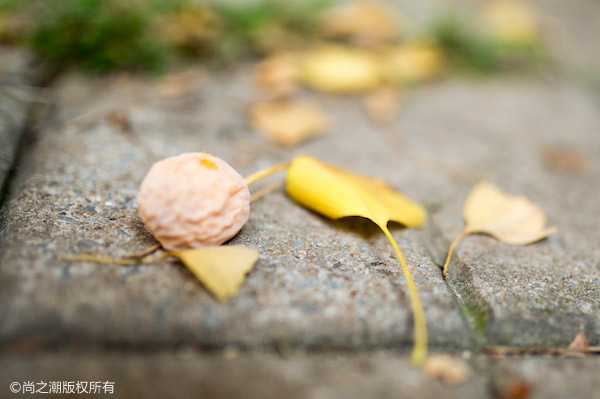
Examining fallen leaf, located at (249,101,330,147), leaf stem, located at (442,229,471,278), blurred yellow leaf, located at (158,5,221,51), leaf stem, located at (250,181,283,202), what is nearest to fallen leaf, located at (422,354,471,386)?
leaf stem, located at (442,229,471,278)

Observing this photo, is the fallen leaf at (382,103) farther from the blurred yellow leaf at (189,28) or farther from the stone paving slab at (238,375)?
the stone paving slab at (238,375)

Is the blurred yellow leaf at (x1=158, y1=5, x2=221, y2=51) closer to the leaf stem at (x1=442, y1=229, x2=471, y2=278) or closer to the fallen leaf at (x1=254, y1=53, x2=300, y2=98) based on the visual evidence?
the fallen leaf at (x1=254, y1=53, x2=300, y2=98)

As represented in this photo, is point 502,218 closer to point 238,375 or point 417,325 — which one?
point 417,325

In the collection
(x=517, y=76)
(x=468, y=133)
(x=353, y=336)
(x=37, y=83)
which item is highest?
(x=517, y=76)

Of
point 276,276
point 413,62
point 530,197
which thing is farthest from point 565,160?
point 276,276

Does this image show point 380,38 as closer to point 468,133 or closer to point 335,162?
point 468,133

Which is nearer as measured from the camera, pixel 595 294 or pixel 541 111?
pixel 595 294

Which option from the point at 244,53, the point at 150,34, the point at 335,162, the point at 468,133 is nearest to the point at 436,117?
the point at 468,133
